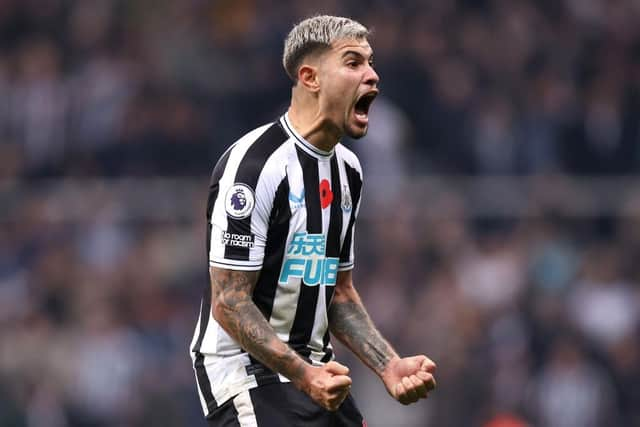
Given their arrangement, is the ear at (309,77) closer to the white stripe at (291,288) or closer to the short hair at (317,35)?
the short hair at (317,35)

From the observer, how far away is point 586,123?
13.8 m

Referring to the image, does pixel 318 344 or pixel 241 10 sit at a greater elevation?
pixel 241 10

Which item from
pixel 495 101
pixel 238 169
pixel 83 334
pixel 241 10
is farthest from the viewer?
pixel 241 10

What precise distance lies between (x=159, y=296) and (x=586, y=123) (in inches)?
168

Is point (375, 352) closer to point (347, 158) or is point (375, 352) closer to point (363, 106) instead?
point (347, 158)

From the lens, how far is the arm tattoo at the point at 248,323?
5.48 meters

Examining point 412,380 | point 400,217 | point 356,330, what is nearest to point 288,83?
point 400,217

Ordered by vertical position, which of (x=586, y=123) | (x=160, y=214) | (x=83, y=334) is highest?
(x=586, y=123)

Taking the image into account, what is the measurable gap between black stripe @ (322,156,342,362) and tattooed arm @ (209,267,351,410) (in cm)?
40

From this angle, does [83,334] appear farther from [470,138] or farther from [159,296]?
[470,138]

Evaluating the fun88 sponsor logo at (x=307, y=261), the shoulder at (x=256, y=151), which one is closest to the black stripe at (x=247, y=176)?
the shoulder at (x=256, y=151)

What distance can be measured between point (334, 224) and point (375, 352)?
0.56 metres

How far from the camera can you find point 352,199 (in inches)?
240

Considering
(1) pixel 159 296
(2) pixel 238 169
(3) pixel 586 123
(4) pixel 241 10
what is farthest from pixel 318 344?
(4) pixel 241 10
